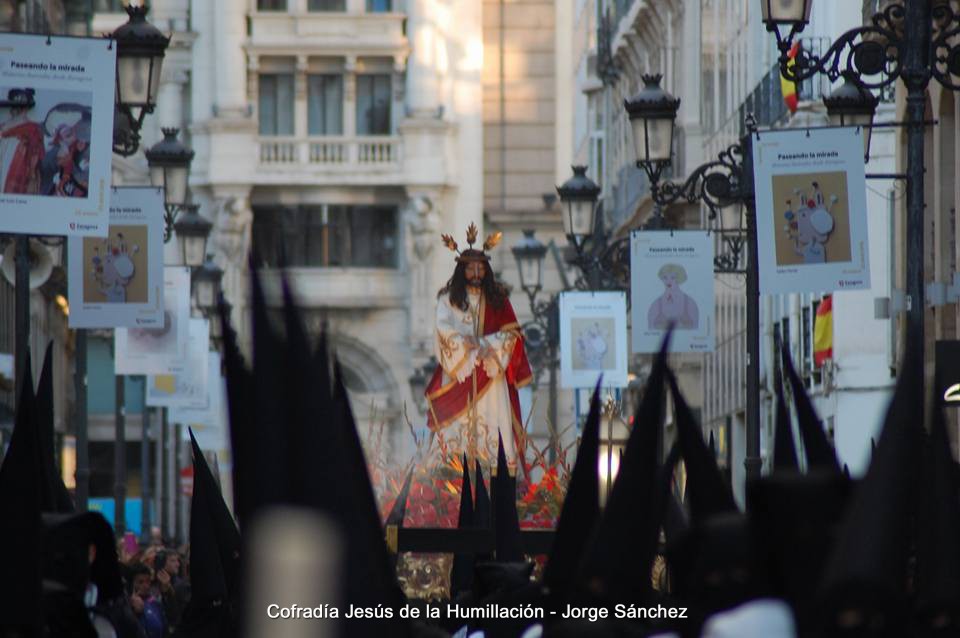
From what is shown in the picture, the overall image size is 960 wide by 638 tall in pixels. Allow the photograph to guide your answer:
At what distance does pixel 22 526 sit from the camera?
27.5 ft

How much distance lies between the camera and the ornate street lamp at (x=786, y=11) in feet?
60.6

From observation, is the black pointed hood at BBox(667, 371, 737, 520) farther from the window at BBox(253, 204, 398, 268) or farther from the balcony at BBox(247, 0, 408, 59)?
the window at BBox(253, 204, 398, 268)

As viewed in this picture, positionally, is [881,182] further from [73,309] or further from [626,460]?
[626,460]

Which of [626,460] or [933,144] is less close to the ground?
[933,144]

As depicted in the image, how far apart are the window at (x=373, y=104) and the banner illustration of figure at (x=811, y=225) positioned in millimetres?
51805

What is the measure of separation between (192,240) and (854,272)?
15.1 meters

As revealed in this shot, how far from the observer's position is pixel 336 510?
7.57 metres

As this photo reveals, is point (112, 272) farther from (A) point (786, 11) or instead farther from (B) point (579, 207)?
(B) point (579, 207)

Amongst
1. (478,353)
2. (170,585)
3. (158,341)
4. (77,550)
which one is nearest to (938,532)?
(77,550)

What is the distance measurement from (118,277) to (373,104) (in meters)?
49.6

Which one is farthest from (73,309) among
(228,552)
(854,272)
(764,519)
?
(764,519)

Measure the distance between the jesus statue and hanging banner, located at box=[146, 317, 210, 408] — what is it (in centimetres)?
1134

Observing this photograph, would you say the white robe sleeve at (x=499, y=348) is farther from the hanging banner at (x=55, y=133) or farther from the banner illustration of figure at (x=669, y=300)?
the hanging banner at (x=55, y=133)

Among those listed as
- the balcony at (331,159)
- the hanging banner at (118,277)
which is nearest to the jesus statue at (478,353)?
the hanging banner at (118,277)
